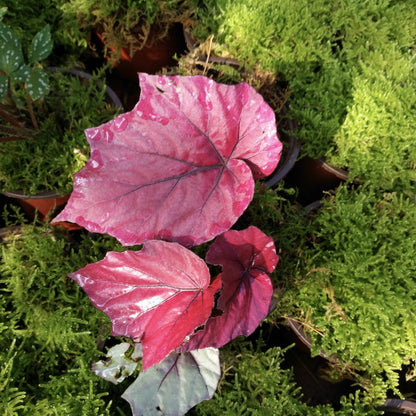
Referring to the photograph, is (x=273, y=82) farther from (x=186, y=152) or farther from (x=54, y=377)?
(x=54, y=377)

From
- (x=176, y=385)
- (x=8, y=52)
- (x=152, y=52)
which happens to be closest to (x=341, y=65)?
(x=152, y=52)

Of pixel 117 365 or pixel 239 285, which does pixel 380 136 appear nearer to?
pixel 239 285

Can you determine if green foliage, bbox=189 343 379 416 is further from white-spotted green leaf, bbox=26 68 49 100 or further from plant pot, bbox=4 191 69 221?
white-spotted green leaf, bbox=26 68 49 100

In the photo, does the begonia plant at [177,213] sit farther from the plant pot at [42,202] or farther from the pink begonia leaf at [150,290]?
the plant pot at [42,202]

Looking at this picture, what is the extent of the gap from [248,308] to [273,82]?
2.19ft

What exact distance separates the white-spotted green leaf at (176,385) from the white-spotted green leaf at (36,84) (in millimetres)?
596

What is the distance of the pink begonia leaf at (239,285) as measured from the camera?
63 cm

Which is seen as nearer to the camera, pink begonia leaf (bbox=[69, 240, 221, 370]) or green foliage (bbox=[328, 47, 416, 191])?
pink begonia leaf (bbox=[69, 240, 221, 370])

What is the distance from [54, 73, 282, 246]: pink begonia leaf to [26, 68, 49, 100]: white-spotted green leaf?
11.9 inches

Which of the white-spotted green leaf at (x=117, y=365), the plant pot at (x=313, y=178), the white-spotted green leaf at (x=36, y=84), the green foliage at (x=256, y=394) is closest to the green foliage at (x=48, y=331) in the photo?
the white-spotted green leaf at (x=117, y=365)

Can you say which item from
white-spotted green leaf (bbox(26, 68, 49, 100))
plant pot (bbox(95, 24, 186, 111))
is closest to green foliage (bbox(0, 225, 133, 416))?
white-spotted green leaf (bbox(26, 68, 49, 100))

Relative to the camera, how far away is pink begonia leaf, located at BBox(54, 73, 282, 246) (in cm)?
64

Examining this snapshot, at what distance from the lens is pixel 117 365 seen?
755 mm

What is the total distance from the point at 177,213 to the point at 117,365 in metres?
0.32
